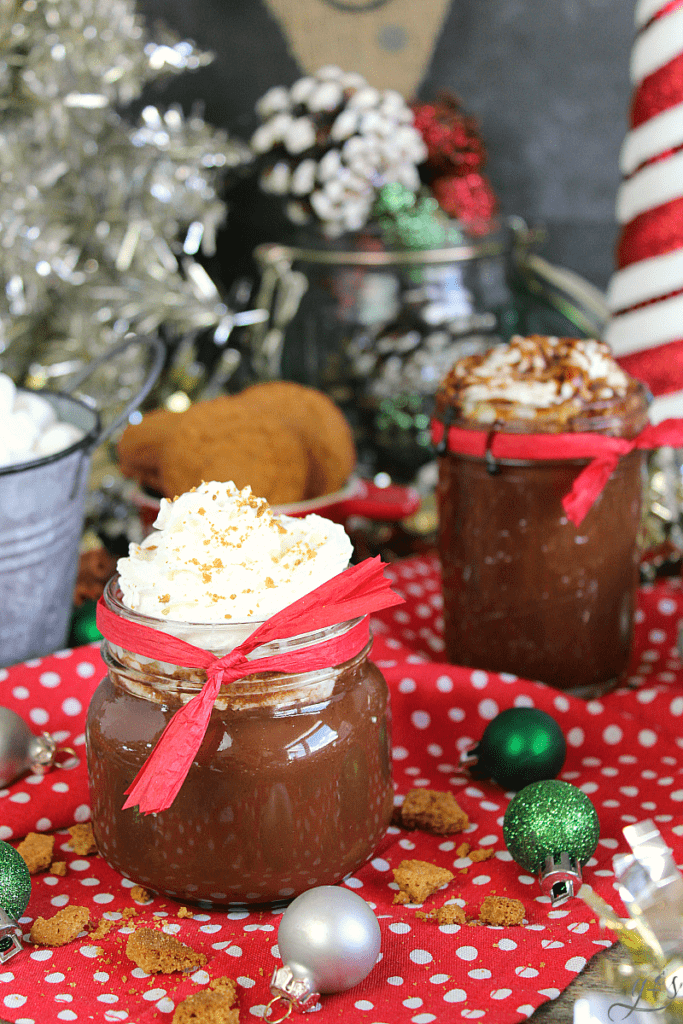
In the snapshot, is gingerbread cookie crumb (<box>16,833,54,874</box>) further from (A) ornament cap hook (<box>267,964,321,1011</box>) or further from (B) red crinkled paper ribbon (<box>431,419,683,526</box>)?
(B) red crinkled paper ribbon (<box>431,419,683,526</box>)

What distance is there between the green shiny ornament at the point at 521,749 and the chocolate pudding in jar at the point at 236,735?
183mm

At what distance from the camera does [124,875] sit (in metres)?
0.82

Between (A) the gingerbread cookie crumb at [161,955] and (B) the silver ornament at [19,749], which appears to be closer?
(A) the gingerbread cookie crumb at [161,955]

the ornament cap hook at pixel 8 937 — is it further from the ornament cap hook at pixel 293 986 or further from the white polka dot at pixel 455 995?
the white polka dot at pixel 455 995

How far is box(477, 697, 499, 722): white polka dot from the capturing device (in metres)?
1.09

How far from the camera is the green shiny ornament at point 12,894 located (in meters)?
0.75

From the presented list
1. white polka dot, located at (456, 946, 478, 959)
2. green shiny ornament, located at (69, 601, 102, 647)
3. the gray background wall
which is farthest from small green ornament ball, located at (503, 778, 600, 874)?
the gray background wall

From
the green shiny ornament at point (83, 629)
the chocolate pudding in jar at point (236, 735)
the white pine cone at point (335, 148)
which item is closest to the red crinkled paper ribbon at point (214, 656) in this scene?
the chocolate pudding in jar at point (236, 735)

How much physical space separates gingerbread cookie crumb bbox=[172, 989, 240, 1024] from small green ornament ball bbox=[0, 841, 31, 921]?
17cm

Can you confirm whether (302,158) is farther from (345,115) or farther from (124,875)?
(124,875)

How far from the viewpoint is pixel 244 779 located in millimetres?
762

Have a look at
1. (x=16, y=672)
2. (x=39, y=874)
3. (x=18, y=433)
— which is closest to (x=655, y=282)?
(x=18, y=433)

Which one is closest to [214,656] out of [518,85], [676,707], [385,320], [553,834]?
[553,834]

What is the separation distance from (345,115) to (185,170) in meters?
0.28
